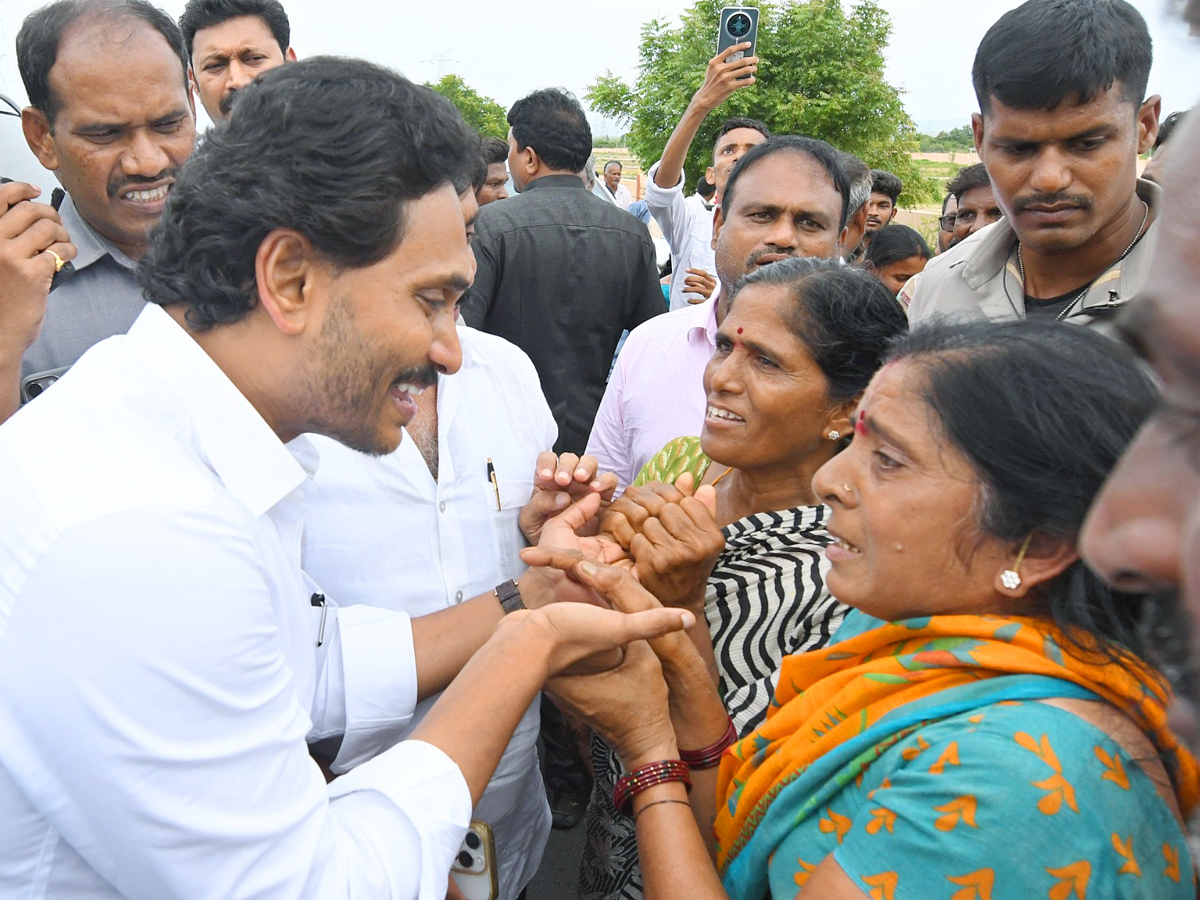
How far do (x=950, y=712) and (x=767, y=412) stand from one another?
3.44 ft

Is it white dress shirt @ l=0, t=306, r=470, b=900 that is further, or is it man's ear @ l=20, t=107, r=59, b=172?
man's ear @ l=20, t=107, r=59, b=172

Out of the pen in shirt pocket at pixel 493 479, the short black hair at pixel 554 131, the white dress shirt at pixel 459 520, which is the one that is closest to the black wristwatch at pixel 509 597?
the white dress shirt at pixel 459 520

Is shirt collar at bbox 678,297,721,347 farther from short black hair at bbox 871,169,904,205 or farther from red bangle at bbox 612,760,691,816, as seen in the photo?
short black hair at bbox 871,169,904,205

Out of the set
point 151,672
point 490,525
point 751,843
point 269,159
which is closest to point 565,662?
point 751,843

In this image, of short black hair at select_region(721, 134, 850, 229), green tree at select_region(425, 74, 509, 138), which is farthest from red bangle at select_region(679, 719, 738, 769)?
green tree at select_region(425, 74, 509, 138)

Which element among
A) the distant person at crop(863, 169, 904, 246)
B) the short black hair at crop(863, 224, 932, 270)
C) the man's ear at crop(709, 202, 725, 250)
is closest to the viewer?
the man's ear at crop(709, 202, 725, 250)

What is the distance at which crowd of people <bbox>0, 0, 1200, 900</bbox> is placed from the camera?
1.17 m

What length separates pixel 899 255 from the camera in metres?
5.85

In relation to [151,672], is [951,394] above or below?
above

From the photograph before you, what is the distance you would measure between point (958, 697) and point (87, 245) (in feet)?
8.33

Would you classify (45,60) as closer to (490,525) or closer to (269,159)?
(269,159)

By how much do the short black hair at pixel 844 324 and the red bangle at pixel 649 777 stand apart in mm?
1012

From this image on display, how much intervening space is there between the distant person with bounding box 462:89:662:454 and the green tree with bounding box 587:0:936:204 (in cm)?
2112

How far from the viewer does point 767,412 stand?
2.28 metres
